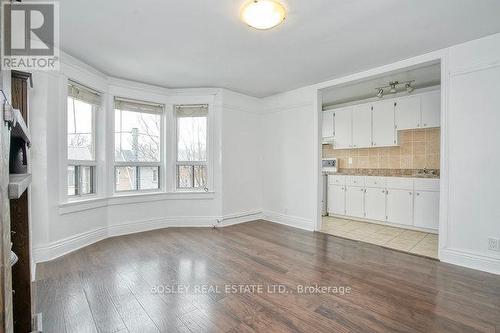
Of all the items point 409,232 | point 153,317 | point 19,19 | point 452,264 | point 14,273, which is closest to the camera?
point 14,273

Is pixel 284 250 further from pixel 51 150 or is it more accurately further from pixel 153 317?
pixel 51 150

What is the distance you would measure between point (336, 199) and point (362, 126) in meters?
1.67

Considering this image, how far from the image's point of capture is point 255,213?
Answer: 16.5ft

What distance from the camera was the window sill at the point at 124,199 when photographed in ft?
10.4

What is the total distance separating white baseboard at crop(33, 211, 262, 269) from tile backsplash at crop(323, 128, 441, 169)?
264 centimetres

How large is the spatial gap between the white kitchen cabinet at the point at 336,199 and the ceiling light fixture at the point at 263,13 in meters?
3.96

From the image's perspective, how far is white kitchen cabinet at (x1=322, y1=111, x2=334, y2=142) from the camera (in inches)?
219

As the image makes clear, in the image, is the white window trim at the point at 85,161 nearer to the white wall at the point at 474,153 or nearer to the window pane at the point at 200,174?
the window pane at the point at 200,174

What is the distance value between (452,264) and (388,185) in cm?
195

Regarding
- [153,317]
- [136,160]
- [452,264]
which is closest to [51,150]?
[136,160]

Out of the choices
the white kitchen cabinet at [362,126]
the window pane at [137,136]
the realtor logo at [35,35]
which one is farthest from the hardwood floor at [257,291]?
the white kitchen cabinet at [362,126]

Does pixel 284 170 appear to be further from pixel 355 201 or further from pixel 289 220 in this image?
pixel 355 201

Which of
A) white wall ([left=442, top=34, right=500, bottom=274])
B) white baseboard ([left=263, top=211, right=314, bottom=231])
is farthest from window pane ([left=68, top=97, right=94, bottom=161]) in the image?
white wall ([left=442, top=34, right=500, bottom=274])

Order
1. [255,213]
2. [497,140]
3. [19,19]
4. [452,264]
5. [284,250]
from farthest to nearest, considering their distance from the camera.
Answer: [255,213]
[284,250]
[452,264]
[497,140]
[19,19]
